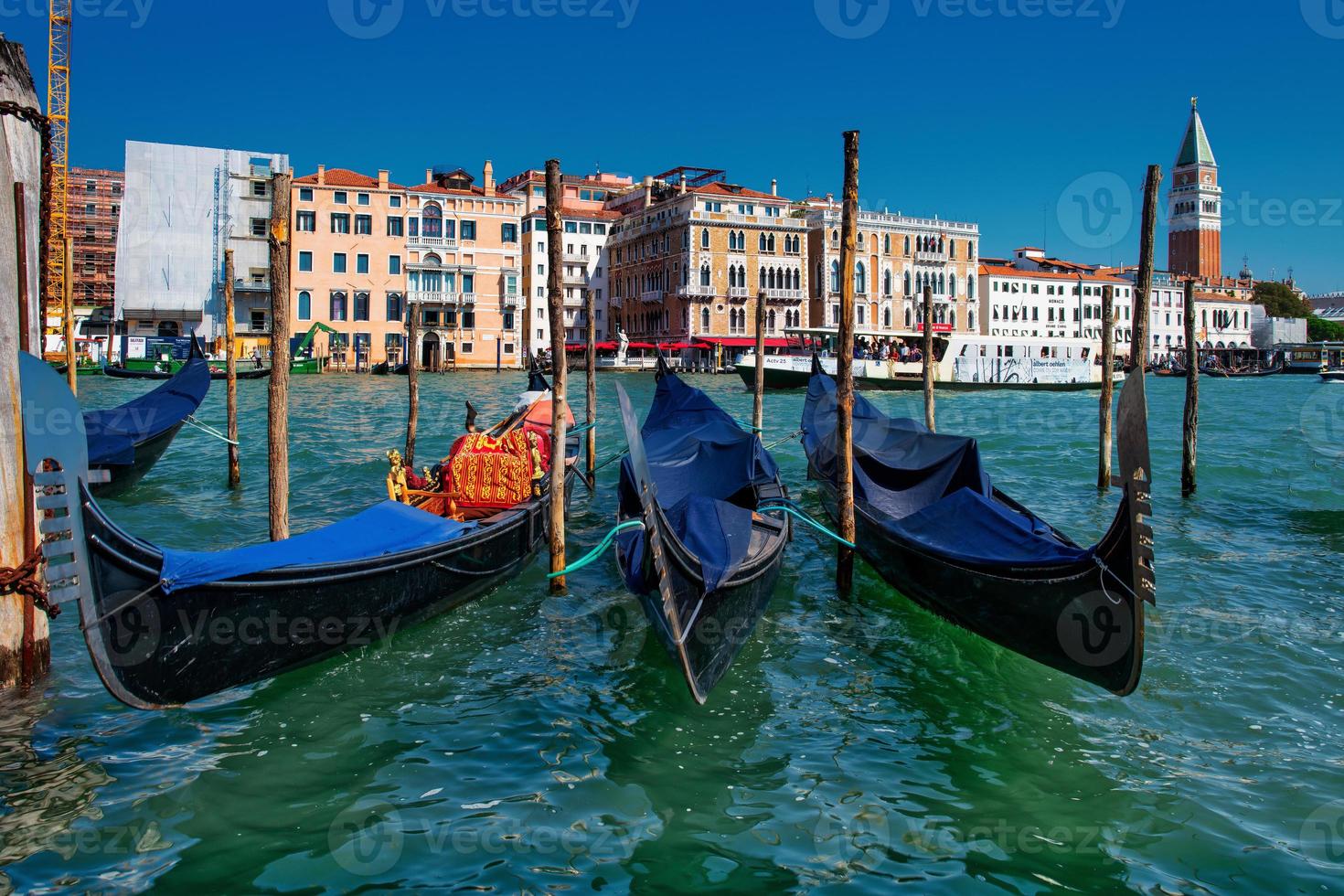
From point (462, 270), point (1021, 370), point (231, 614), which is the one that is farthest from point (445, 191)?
point (231, 614)

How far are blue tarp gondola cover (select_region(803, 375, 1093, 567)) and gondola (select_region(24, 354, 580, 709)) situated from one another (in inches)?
Result: 108

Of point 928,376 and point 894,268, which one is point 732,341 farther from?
point 928,376

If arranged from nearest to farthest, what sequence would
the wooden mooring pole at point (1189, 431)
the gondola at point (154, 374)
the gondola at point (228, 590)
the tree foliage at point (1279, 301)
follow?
1. the gondola at point (228, 590)
2. the wooden mooring pole at point (1189, 431)
3. the gondola at point (154, 374)
4. the tree foliage at point (1279, 301)

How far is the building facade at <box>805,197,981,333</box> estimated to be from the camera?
4284 cm

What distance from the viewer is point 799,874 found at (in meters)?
3.19

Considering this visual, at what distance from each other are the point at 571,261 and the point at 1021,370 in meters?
23.0

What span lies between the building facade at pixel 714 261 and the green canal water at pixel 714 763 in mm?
35765

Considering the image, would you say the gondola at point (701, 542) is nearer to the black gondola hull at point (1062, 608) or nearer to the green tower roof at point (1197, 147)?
the black gondola hull at point (1062, 608)

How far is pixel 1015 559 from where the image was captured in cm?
477

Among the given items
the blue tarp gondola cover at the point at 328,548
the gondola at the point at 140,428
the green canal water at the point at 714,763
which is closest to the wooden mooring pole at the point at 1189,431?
the green canal water at the point at 714,763

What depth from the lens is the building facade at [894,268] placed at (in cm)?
4284

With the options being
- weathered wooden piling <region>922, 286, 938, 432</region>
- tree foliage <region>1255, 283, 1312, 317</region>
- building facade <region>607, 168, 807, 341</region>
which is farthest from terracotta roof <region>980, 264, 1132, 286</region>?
weathered wooden piling <region>922, 286, 938, 432</region>

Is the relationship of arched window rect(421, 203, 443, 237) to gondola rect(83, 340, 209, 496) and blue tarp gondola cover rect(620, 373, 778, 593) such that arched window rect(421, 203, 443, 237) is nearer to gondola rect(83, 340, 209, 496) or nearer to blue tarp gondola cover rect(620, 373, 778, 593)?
gondola rect(83, 340, 209, 496)

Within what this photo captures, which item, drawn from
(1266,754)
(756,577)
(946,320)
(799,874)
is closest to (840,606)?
(756,577)
